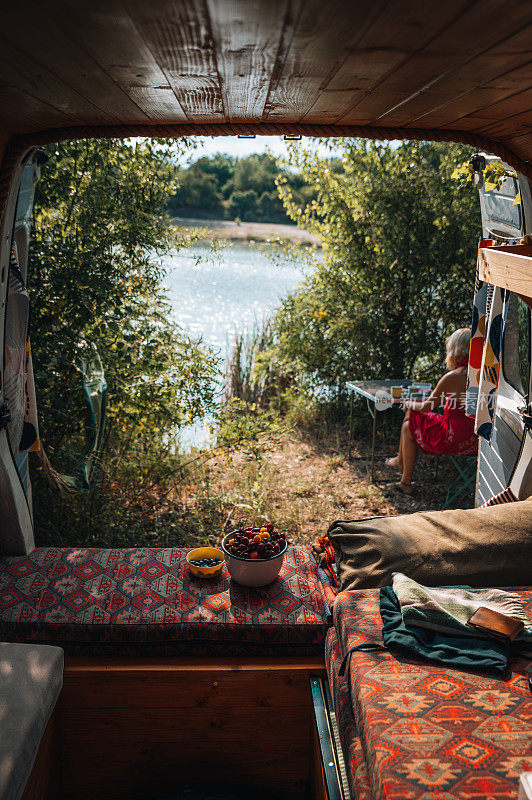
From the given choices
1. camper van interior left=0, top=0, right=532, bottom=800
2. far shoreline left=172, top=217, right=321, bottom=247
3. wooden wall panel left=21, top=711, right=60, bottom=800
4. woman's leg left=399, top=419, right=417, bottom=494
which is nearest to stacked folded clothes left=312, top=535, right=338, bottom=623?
camper van interior left=0, top=0, right=532, bottom=800

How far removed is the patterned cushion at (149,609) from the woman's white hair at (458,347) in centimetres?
246

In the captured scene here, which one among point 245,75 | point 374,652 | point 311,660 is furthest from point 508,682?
point 245,75

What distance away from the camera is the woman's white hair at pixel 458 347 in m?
4.48

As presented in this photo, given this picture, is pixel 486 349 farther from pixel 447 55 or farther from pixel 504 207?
pixel 447 55

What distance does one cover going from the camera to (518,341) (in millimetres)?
3268

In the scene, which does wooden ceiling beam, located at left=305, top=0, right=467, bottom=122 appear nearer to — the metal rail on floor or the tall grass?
the metal rail on floor

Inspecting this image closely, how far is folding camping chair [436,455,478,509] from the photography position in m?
4.51

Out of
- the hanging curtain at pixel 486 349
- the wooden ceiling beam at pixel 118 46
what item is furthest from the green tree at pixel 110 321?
the wooden ceiling beam at pixel 118 46

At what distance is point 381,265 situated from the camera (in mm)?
6035

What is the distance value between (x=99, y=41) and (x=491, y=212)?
2654 millimetres

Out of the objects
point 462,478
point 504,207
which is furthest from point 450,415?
point 504,207

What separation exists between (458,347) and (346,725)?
10.5 ft

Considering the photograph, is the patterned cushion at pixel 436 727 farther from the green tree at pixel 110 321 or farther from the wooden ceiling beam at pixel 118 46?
the green tree at pixel 110 321

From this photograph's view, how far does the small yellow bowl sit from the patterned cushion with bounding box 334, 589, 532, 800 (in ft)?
2.43
